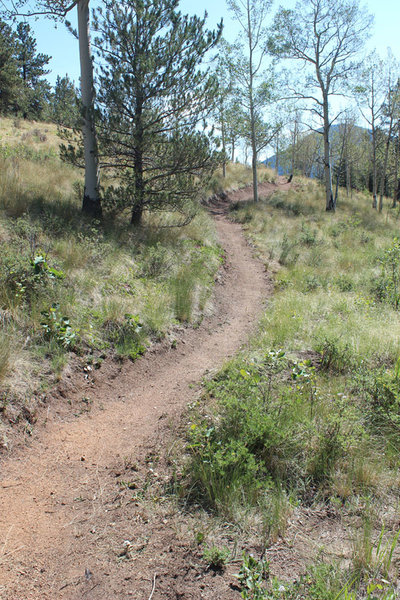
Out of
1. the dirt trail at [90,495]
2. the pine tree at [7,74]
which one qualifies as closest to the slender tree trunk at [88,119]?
the dirt trail at [90,495]

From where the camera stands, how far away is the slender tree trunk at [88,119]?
833 cm

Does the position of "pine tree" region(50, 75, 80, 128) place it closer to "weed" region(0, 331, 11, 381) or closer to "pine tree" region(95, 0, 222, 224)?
"pine tree" region(95, 0, 222, 224)

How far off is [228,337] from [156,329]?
Answer: 1.52m

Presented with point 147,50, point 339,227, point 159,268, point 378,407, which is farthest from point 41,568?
point 339,227

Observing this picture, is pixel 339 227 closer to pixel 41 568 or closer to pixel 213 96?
pixel 213 96

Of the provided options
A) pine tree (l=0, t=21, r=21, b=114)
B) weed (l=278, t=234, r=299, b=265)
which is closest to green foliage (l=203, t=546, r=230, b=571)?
weed (l=278, t=234, r=299, b=265)

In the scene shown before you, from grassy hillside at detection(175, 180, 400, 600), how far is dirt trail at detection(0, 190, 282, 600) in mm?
463

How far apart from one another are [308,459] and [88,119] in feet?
28.4

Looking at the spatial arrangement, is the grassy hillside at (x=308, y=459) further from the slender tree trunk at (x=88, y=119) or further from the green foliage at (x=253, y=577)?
the slender tree trunk at (x=88, y=119)

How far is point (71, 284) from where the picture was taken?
615 centimetres

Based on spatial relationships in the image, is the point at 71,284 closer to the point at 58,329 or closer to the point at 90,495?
the point at 58,329

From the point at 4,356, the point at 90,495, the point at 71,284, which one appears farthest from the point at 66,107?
the point at 90,495

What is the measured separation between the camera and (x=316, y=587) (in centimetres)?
217

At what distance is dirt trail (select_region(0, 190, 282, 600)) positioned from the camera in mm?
2467
